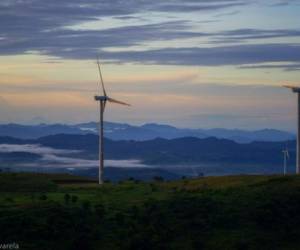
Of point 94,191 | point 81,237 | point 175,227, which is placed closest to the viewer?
point 81,237

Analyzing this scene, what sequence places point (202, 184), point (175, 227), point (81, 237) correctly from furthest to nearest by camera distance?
point (202, 184) < point (175, 227) < point (81, 237)

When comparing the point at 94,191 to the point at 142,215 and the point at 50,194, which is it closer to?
the point at 50,194

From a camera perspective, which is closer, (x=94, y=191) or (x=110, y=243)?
(x=110, y=243)

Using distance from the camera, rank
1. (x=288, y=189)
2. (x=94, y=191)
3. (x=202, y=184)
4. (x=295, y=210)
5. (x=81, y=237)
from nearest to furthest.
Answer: (x=81, y=237) → (x=295, y=210) → (x=288, y=189) → (x=94, y=191) → (x=202, y=184)

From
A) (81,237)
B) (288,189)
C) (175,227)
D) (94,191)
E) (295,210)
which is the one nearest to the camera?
(81,237)

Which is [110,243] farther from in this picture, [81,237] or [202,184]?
[202,184]

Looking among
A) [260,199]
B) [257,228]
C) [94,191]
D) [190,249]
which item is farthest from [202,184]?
[190,249]

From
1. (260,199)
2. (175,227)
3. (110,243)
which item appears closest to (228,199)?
(260,199)
